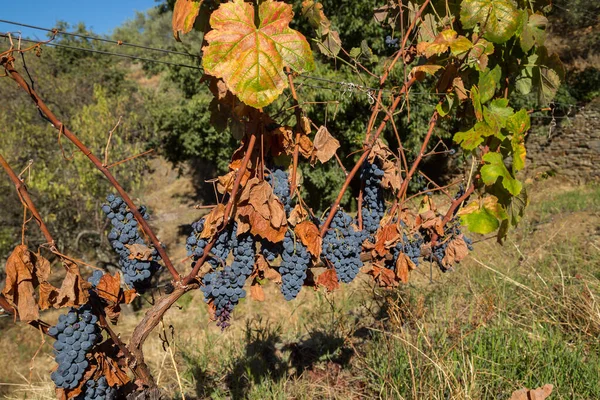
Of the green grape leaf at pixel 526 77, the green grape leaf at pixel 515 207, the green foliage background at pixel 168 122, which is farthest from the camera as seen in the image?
the green foliage background at pixel 168 122

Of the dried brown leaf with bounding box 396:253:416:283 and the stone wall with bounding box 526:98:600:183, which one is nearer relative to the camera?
→ the dried brown leaf with bounding box 396:253:416:283

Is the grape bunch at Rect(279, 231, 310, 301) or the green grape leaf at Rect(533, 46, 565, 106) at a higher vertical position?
the green grape leaf at Rect(533, 46, 565, 106)

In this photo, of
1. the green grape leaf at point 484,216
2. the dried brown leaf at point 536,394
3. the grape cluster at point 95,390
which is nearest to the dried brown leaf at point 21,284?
the grape cluster at point 95,390

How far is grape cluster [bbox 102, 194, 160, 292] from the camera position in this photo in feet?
4.50

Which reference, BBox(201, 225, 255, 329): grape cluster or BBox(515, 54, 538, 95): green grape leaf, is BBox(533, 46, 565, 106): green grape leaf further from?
BBox(201, 225, 255, 329): grape cluster

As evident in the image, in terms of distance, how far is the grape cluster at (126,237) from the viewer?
54.0 inches

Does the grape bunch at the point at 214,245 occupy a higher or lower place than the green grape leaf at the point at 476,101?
lower

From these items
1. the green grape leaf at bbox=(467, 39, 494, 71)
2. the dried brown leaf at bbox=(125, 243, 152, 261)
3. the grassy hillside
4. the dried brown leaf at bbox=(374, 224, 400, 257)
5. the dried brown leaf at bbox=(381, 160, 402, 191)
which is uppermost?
the green grape leaf at bbox=(467, 39, 494, 71)

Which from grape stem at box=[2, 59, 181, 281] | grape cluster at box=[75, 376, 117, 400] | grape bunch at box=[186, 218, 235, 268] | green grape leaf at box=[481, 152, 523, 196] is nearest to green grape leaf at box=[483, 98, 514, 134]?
green grape leaf at box=[481, 152, 523, 196]

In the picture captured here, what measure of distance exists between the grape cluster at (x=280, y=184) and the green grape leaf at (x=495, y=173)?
791 mm

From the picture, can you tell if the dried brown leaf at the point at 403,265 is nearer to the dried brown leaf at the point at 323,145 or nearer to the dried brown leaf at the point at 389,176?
the dried brown leaf at the point at 389,176

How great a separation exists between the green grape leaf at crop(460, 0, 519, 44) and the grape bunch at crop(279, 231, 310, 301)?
3.56ft

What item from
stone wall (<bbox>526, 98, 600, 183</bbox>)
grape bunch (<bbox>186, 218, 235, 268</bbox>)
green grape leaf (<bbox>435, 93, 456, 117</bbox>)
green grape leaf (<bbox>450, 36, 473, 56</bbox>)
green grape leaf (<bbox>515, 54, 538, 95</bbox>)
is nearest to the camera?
grape bunch (<bbox>186, 218, 235, 268</bbox>)

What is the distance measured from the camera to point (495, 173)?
5.61ft
